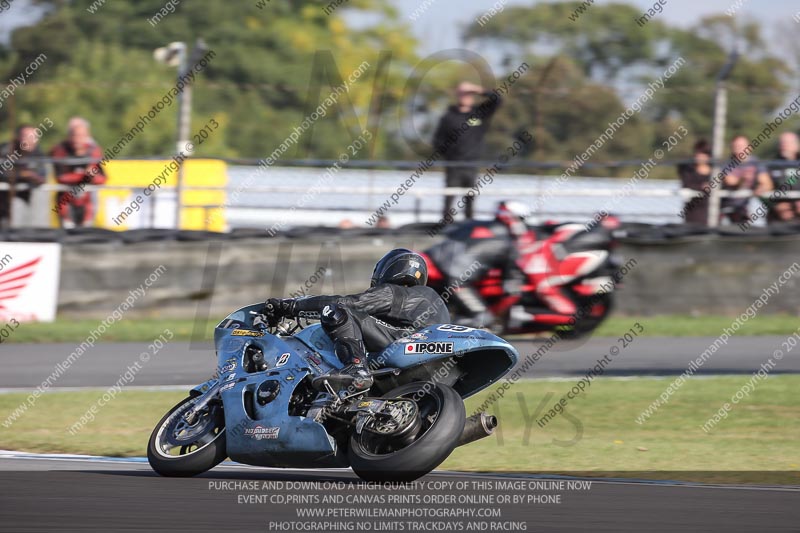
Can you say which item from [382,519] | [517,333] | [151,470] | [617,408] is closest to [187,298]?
[517,333]

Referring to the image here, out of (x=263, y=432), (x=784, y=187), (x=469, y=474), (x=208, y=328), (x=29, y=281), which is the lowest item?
(x=208, y=328)

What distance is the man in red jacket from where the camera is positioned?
14.7 m

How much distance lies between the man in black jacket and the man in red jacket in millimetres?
4071

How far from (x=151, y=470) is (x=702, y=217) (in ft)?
30.6

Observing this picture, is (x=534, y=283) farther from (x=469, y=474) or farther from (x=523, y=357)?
(x=469, y=474)

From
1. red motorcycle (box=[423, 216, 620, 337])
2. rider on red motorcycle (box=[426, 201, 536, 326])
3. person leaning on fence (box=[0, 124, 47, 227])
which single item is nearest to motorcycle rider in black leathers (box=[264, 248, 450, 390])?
rider on red motorcycle (box=[426, 201, 536, 326])

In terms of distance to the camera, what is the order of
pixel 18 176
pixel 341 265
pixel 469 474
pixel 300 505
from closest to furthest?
pixel 300 505
pixel 469 474
pixel 18 176
pixel 341 265

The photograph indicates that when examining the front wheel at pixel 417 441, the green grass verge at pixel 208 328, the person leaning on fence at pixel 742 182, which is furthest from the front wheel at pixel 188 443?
the person leaning on fence at pixel 742 182

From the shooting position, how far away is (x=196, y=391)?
7133mm

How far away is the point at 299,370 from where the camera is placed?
22.3 ft

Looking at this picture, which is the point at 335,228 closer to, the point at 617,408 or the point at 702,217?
the point at 702,217

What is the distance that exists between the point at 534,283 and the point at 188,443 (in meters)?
6.33

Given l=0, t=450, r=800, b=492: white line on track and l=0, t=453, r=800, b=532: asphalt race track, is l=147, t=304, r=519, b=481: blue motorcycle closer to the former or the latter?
l=0, t=453, r=800, b=532: asphalt race track

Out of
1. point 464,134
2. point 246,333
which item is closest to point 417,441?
point 246,333
